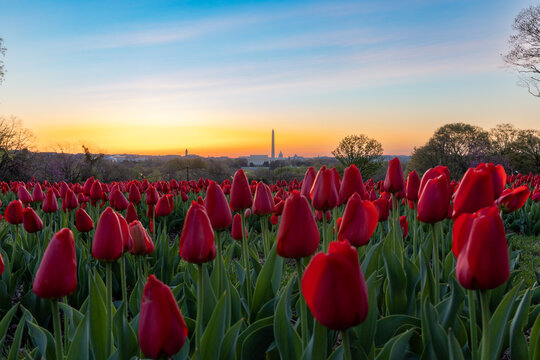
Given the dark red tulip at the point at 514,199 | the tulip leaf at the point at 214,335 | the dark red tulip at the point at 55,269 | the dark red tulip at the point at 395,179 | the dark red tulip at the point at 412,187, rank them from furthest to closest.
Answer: the dark red tulip at the point at 395,179, the dark red tulip at the point at 412,187, the dark red tulip at the point at 514,199, the tulip leaf at the point at 214,335, the dark red tulip at the point at 55,269

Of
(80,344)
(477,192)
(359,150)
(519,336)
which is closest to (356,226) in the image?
(477,192)

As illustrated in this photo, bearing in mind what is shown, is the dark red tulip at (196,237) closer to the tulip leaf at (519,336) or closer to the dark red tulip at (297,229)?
the dark red tulip at (297,229)

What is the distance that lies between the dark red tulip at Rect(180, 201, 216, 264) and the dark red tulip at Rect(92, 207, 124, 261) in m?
0.37

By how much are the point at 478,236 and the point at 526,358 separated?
110cm

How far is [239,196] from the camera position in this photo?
2367 millimetres

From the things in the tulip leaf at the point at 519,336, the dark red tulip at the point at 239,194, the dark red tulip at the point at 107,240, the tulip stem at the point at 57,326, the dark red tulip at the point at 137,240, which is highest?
the dark red tulip at the point at 239,194

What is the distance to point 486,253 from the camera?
113cm

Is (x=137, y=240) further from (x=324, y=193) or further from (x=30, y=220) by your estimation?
(x=30, y=220)

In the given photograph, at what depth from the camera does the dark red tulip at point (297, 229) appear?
4.71 feet

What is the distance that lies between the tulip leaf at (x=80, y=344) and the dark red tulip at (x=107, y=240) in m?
0.29

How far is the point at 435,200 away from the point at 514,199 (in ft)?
2.97

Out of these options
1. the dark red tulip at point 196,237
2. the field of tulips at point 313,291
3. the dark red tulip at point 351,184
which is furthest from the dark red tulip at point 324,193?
the dark red tulip at point 196,237

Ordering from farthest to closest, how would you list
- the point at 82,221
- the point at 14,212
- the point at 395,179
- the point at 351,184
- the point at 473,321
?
the point at 14,212 → the point at 395,179 → the point at 82,221 → the point at 351,184 → the point at 473,321

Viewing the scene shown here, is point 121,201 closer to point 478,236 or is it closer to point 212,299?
point 212,299
